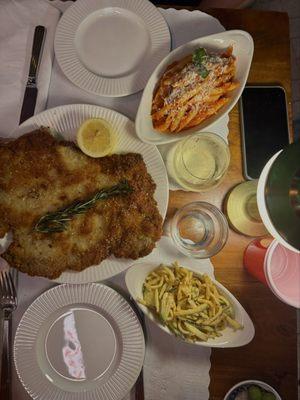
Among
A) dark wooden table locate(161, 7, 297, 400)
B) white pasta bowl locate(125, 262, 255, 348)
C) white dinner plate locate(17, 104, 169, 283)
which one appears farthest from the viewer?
dark wooden table locate(161, 7, 297, 400)

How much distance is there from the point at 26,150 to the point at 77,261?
497mm

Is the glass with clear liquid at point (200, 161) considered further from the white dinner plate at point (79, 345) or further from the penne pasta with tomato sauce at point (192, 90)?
the white dinner plate at point (79, 345)

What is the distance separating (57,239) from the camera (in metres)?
1.72

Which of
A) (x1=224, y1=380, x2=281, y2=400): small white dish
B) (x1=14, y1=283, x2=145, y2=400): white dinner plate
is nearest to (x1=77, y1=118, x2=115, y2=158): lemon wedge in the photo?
(x1=14, y1=283, x2=145, y2=400): white dinner plate

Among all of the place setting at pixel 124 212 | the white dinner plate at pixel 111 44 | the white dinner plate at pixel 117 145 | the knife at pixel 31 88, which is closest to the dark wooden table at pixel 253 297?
the place setting at pixel 124 212

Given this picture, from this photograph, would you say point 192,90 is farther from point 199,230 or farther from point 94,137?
point 199,230

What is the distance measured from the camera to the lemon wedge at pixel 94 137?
1.71 m

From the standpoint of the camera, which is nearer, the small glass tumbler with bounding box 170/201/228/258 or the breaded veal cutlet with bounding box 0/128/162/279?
the breaded veal cutlet with bounding box 0/128/162/279

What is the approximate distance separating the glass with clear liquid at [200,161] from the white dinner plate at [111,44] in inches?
13.0

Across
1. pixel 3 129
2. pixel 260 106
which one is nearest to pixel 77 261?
pixel 3 129

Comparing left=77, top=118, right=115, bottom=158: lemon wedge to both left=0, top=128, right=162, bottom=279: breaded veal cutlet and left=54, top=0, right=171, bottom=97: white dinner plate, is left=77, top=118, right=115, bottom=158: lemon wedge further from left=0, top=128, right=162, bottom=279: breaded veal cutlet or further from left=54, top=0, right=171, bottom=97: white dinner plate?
left=54, top=0, right=171, bottom=97: white dinner plate

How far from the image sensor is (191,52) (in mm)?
1721

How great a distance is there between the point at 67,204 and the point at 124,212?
0.24m

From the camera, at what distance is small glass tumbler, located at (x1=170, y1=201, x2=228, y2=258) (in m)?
1.83
